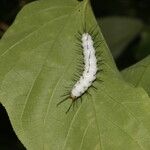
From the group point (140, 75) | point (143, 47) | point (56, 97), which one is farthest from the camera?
point (143, 47)

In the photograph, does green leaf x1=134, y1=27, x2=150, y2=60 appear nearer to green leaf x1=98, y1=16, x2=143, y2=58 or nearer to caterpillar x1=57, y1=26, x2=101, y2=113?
green leaf x1=98, y1=16, x2=143, y2=58

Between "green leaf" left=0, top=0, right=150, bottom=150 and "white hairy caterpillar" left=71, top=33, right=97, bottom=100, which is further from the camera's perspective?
"white hairy caterpillar" left=71, top=33, right=97, bottom=100

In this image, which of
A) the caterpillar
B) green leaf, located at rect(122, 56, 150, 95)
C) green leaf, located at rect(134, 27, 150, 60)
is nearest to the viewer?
the caterpillar

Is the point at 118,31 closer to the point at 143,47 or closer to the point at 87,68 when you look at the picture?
the point at 143,47

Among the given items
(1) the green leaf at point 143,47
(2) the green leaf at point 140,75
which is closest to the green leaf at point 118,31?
(1) the green leaf at point 143,47

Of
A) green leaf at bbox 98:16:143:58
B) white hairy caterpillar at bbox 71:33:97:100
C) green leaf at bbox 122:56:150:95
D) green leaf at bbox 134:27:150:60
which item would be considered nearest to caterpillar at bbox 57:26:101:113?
white hairy caterpillar at bbox 71:33:97:100

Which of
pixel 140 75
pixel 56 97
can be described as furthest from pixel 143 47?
pixel 56 97

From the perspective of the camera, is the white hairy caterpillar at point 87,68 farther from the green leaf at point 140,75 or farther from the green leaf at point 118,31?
the green leaf at point 118,31

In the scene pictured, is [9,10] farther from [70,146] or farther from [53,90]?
[70,146]
